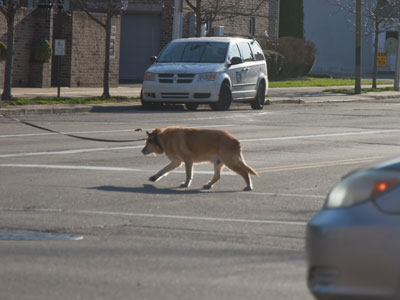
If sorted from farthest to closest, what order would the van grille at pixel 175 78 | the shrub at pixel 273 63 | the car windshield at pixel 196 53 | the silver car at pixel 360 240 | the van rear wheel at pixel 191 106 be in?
the shrub at pixel 273 63 → the van rear wheel at pixel 191 106 → the car windshield at pixel 196 53 → the van grille at pixel 175 78 → the silver car at pixel 360 240

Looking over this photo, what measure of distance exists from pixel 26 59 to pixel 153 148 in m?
21.6

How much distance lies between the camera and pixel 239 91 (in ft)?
93.4

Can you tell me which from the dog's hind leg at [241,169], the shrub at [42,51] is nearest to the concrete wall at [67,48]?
the shrub at [42,51]

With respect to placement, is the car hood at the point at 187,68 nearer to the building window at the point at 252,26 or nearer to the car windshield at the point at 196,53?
the car windshield at the point at 196,53

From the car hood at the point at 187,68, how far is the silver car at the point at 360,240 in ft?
69.8

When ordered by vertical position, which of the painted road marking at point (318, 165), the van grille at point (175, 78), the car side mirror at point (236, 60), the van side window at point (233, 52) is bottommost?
the painted road marking at point (318, 165)

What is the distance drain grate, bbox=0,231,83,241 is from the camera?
8.98 m

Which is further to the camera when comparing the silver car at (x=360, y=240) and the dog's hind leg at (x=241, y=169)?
the dog's hind leg at (x=241, y=169)

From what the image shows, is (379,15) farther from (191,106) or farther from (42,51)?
(191,106)

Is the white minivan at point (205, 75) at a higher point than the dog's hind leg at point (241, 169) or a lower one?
higher

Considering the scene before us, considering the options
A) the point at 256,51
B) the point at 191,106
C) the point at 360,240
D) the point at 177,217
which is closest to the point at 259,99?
the point at 256,51

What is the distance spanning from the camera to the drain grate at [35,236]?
353 inches

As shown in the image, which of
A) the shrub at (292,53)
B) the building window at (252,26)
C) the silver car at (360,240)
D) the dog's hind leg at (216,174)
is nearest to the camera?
the silver car at (360,240)

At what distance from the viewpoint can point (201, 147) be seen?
40.0 ft
